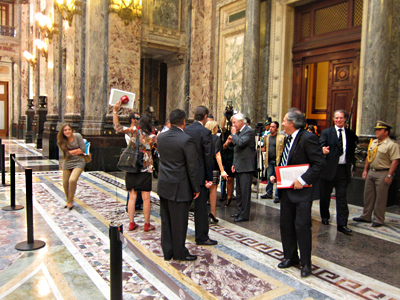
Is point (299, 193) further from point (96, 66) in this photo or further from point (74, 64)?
point (74, 64)

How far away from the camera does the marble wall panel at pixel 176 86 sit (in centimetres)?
1203

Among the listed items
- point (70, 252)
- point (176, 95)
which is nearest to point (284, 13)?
point (176, 95)

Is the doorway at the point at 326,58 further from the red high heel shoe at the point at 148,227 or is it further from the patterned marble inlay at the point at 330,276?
the red high heel shoe at the point at 148,227

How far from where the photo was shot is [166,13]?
37.7ft

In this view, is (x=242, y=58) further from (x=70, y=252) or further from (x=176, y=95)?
(x=70, y=252)

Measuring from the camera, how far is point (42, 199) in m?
6.60

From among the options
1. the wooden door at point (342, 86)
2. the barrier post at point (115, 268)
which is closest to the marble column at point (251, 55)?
the wooden door at point (342, 86)

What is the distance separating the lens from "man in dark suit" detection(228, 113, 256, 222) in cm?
542

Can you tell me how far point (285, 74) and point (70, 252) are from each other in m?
7.11

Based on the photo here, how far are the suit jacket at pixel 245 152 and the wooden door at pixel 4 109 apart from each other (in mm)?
25432

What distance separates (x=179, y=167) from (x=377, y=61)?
4.76 metres

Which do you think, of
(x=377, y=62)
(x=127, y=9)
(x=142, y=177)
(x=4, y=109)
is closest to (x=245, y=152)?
(x=142, y=177)

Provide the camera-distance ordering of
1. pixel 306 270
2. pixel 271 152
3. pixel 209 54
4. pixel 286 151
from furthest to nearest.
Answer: pixel 209 54, pixel 271 152, pixel 286 151, pixel 306 270

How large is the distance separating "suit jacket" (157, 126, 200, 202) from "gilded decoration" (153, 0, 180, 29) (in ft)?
28.3
